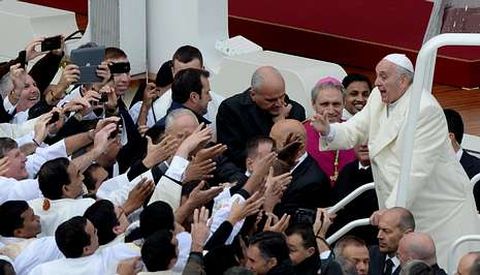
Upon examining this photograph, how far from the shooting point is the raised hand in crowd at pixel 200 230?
22.0 ft

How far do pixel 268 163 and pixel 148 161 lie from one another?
33.9 inches

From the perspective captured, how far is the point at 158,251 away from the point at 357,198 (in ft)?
7.46

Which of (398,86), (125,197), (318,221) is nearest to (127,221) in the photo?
(125,197)

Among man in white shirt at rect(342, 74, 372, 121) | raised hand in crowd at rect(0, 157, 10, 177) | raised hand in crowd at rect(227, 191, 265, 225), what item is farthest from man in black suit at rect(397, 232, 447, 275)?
man in white shirt at rect(342, 74, 372, 121)

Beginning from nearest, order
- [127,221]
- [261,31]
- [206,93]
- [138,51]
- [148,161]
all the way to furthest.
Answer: [127,221], [148,161], [206,93], [138,51], [261,31]

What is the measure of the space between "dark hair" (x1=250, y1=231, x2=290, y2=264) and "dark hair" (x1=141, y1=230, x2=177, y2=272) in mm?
413

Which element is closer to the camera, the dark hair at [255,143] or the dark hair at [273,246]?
the dark hair at [273,246]

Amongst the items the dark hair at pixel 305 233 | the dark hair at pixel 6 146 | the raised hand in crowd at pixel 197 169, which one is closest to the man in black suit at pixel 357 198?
the raised hand in crowd at pixel 197 169

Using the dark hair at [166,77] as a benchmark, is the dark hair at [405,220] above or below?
above

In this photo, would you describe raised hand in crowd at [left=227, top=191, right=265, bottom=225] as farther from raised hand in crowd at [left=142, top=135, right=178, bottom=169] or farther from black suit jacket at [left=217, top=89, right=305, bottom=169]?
black suit jacket at [left=217, top=89, right=305, bottom=169]

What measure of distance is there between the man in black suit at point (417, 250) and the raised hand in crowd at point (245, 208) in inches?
31.2

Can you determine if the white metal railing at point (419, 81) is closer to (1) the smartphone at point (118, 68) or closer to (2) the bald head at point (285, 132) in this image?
(2) the bald head at point (285, 132)

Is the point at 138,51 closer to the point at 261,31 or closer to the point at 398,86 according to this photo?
the point at 261,31

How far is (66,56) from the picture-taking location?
12.3 meters
